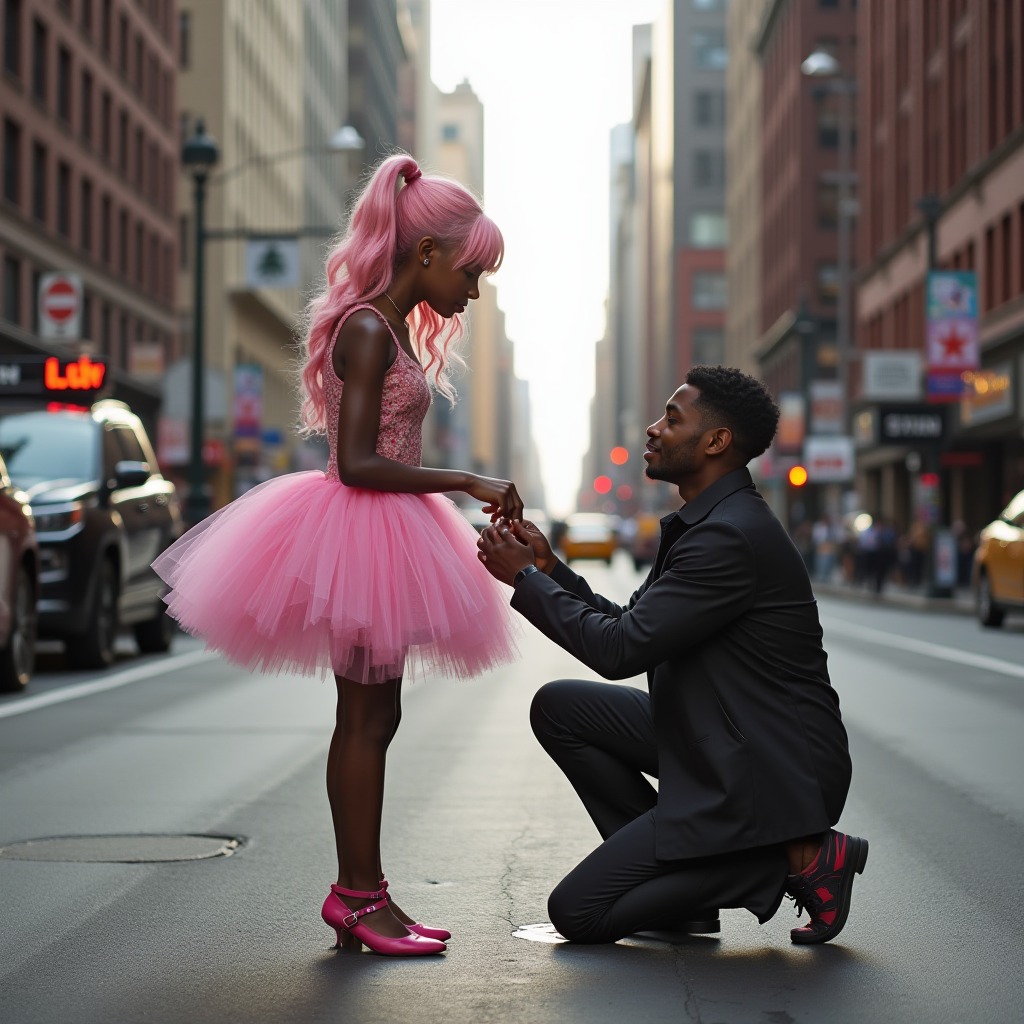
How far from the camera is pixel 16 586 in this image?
11688 millimetres

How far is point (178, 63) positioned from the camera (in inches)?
2286

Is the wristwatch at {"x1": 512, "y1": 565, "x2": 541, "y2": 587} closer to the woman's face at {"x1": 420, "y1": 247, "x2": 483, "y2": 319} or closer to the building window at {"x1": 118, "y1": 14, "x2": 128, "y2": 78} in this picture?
the woman's face at {"x1": 420, "y1": 247, "x2": 483, "y2": 319}

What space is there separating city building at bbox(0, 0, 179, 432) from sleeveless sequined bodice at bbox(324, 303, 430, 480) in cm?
2796

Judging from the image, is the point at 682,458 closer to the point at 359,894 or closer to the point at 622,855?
the point at 622,855

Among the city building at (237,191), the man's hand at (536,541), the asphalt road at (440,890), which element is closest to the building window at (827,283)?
the city building at (237,191)

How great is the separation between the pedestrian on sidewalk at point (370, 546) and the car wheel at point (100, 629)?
9.39 m

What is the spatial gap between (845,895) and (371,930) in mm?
1290

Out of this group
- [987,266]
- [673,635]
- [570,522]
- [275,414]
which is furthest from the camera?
[275,414]

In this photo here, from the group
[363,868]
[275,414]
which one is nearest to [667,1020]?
[363,868]

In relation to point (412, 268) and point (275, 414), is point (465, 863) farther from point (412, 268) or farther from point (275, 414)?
point (275, 414)

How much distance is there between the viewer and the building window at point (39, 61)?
39.9 metres

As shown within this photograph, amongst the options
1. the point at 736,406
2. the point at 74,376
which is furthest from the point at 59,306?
the point at 736,406

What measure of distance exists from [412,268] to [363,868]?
1.66m

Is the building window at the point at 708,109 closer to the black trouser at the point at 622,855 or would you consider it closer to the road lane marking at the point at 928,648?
the road lane marking at the point at 928,648
